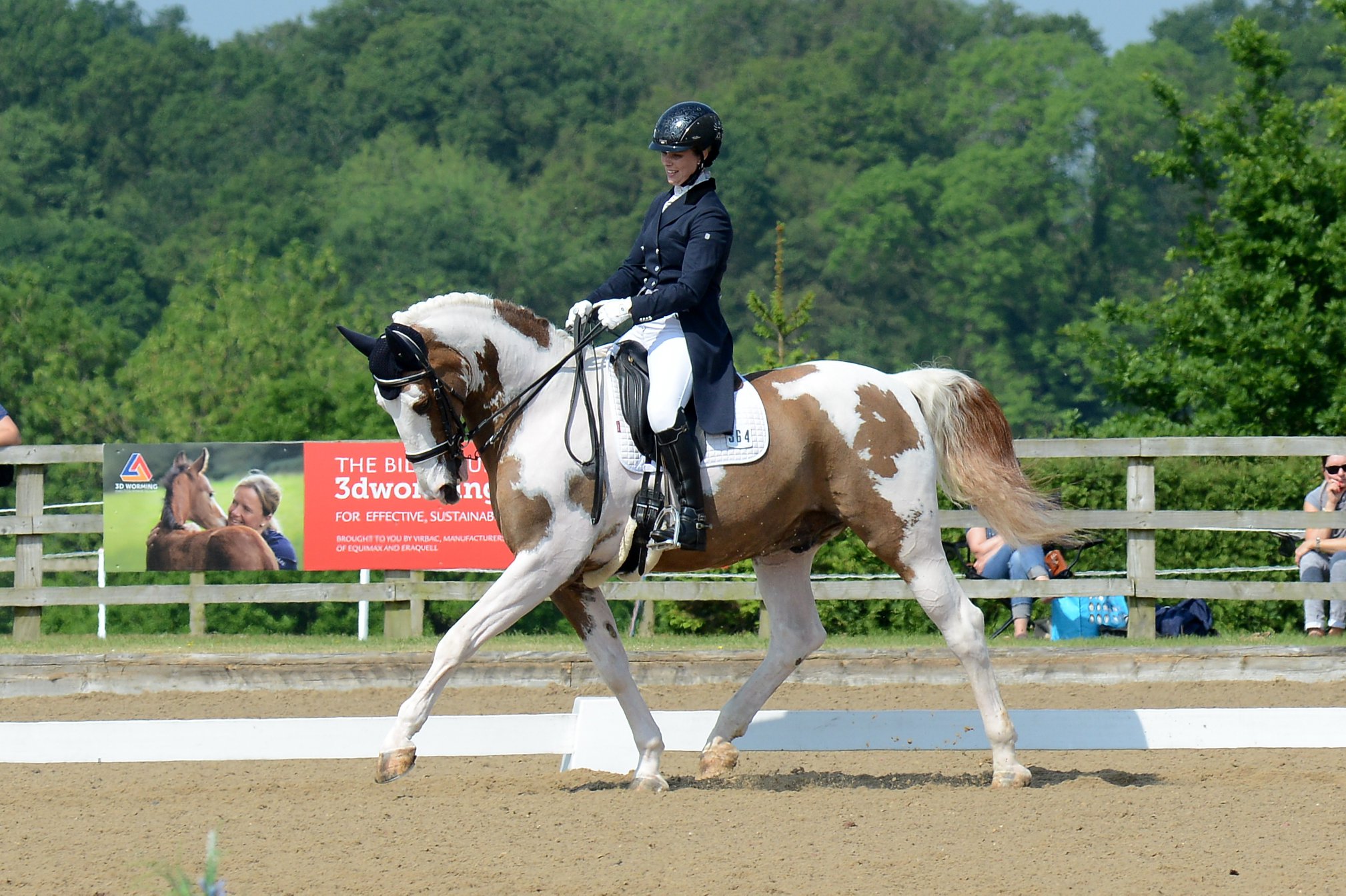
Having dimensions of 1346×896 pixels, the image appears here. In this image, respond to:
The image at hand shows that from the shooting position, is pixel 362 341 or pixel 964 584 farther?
pixel 964 584

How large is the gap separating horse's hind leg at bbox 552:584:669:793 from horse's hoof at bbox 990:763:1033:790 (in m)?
1.19

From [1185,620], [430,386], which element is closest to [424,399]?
[430,386]

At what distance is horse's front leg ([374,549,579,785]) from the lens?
5.39 metres

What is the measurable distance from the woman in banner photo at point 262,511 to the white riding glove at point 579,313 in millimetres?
5368

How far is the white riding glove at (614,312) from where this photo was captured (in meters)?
5.80

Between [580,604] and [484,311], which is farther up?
[484,311]

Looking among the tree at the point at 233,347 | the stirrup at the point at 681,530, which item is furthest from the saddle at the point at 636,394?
the tree at the point at 233,347

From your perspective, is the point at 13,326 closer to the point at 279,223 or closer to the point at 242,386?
the point at 242,386

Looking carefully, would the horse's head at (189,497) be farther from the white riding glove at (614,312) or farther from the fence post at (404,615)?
the white riding glove at (614,312)

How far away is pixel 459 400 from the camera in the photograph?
19.1ft

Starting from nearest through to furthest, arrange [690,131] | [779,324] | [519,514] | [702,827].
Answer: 1. [702,827]
2. [519,514]
3. [690,131]
4. [779,324]

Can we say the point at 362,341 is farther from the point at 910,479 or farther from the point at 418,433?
the point at 910,479

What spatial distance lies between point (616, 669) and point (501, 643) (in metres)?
4.11

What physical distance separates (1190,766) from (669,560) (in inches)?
87.4
